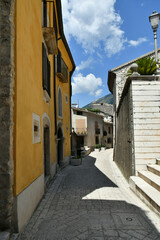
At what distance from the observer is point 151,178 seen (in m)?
5.02

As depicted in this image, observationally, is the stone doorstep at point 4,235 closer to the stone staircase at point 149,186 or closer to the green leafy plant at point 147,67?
the stone staircase at point 149,186

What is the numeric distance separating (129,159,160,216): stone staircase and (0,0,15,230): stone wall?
333 cm

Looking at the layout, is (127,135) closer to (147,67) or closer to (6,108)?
(147,67)

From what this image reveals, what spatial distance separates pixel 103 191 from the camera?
5.96 m

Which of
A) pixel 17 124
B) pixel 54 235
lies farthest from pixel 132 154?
pixel 17 124

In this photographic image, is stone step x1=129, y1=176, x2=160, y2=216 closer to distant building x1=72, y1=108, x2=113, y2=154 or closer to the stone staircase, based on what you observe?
the stone staircase

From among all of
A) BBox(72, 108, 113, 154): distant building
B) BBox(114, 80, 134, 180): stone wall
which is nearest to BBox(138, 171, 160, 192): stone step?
BBox(114, 80, 134, 180): stone wall

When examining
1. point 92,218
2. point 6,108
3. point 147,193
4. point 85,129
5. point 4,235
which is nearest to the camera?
point 4,235

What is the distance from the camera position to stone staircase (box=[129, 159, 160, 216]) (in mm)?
4119

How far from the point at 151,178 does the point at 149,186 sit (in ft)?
0.84

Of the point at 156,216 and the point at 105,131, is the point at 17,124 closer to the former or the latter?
the point at 156,216

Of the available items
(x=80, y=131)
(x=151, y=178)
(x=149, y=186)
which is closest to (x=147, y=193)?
(x=149, y=186)

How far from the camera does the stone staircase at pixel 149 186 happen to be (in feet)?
13.5

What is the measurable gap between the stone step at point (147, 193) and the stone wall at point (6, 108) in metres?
3.28
